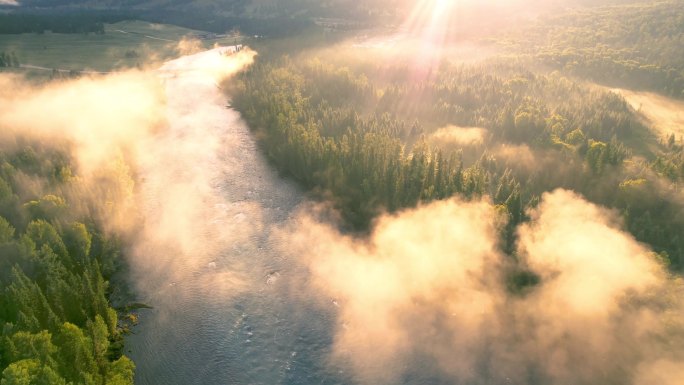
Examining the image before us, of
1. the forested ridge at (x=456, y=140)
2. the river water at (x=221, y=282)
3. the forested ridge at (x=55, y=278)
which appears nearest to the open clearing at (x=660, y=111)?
the forested ridge at (x=456, y=140)

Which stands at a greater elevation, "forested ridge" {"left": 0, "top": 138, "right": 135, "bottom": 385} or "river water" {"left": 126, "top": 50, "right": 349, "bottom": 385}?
"forested ridge" {"left": 0, "top": 138, "right": 135, "bottom": 385}

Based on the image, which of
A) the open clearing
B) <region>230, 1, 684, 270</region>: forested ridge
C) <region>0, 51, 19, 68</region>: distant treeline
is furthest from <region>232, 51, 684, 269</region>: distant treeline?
<region>0, 51, 19, 68</region>: distant treeline

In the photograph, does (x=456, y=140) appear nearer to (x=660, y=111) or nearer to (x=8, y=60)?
(x=660, y=111)

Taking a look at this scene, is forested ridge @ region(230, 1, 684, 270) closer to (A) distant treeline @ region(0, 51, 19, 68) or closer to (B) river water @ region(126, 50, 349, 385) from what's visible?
(B) river water @ region(126, 50, 349, 385)

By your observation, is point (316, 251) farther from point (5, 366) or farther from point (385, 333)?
point (5, 366)

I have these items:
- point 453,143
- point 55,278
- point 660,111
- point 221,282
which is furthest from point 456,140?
point 55,278

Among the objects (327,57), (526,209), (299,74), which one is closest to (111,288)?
(526,209)

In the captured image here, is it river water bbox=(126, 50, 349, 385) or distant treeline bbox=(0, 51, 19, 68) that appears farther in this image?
distant treeline bbox=(0, 51, 19, 68)
